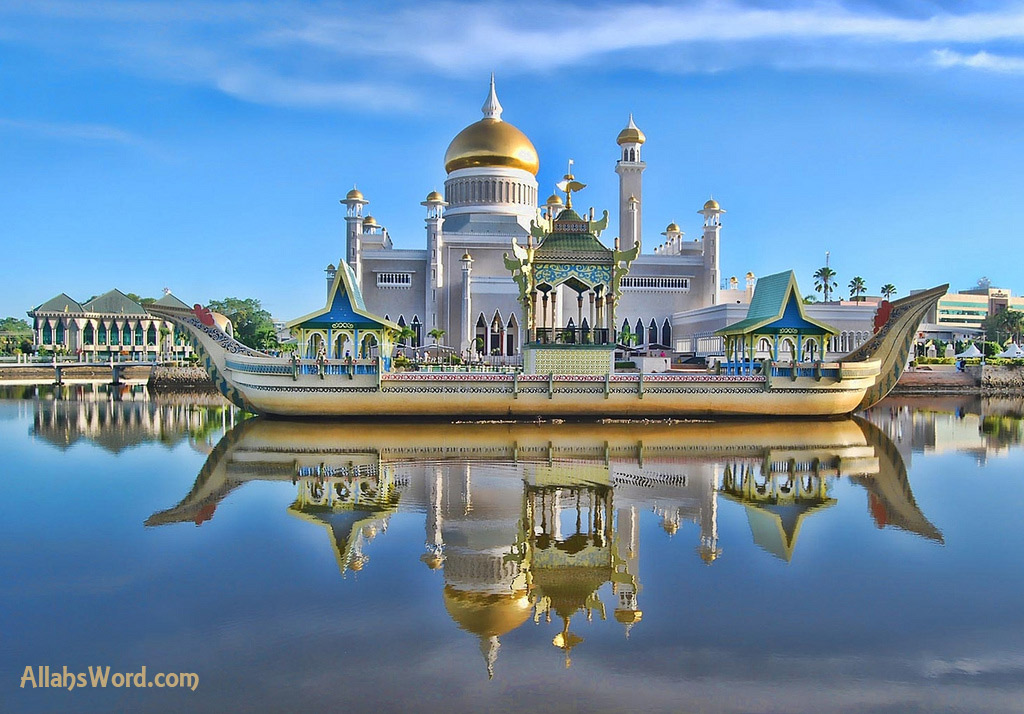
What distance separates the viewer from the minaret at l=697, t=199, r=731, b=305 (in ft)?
122

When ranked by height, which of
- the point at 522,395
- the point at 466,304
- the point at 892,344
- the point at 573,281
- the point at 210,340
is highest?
the point at 466,304

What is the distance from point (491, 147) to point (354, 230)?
7993 millimetres

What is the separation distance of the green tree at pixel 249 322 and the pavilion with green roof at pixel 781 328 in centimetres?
2755

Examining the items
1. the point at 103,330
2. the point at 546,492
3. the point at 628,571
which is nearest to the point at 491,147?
the point at 546,492

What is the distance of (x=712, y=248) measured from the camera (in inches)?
1471

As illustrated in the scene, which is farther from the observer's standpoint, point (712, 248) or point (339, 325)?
point (712, 248)

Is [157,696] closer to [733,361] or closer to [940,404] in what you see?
[733,361]

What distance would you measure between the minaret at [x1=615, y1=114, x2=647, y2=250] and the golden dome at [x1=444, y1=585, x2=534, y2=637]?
32.9 meters

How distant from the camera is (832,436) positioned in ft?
55.7

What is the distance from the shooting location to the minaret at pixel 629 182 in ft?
124

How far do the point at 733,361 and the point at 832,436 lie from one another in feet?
14.8

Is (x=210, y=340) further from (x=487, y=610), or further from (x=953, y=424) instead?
(x=953, y=424)

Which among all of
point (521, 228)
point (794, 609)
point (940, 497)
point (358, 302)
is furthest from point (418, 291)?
point (794, 609)

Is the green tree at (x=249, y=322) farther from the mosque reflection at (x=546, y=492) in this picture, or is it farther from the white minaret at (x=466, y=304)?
the mosque reflection at (x=546, y=492)
